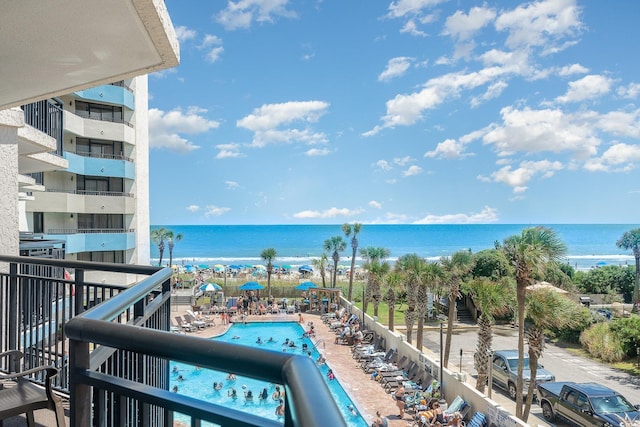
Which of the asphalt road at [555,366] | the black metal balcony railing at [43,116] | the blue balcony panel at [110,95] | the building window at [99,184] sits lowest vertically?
the asphalt road at [555,366]

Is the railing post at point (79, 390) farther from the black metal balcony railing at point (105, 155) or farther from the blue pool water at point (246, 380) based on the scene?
the black metal balcony railing at point (105, 155)

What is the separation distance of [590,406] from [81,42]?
16531 mm

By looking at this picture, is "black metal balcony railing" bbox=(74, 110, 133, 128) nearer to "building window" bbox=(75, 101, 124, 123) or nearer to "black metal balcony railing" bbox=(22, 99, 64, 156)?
"building window" bbox=(75, 101, 124, 123)

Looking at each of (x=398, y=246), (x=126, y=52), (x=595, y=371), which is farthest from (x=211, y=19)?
(x=126, y=52)

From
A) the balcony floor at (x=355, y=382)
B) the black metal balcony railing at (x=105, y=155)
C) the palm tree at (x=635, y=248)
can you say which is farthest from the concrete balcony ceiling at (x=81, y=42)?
the palm tree at (x=635, y=248)

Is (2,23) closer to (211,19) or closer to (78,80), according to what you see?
(78,80)

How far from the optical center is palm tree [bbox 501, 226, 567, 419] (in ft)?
50.4

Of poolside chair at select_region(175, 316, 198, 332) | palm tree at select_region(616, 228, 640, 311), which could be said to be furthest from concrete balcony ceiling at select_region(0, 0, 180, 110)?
palm tree at select_region(616, 228, 640, 311)

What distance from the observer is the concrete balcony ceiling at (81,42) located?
9.15 feet

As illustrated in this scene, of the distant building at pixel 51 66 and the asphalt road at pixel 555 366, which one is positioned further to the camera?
the asphalt road at pixel 555 366

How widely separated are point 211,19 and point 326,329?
12648cm

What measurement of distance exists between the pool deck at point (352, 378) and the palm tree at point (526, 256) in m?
4.32

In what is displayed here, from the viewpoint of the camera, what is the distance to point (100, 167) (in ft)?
86.6

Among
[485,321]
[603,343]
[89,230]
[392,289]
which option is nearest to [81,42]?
[485,321]
